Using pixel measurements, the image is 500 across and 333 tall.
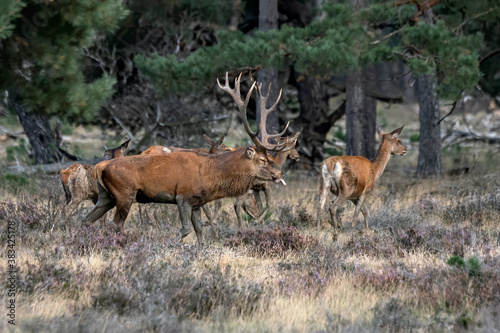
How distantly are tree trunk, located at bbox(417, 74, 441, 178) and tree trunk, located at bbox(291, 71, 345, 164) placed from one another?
280cm

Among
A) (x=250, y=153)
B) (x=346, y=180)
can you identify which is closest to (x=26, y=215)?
(x=250, y=153)

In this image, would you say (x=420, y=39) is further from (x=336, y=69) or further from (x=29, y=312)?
(x=29, y=312)

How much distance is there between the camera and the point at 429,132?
1705 cm

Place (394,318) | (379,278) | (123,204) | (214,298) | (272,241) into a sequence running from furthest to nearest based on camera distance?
(272,241) < (123,204) < (379,278) < (214,298) < (394,318)

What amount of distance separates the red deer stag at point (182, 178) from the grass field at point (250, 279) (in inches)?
14.5

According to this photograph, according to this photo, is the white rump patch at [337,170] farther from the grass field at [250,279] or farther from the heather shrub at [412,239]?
the heather shrub at [412,239]

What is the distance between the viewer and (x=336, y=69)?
12969 millimetres

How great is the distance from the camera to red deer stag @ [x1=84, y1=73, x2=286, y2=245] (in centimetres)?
864

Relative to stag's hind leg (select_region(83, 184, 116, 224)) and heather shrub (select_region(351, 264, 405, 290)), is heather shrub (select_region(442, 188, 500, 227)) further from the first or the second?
stag's hind leg (select_region(83, 184, 116, 224))

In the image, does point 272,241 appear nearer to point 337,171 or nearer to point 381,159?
point 337,171

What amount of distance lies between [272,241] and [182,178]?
131cm

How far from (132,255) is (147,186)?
1.52 metres

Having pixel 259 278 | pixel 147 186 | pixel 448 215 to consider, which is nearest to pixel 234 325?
pixel 259 278

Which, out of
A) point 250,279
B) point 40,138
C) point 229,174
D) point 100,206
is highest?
point 229,174
